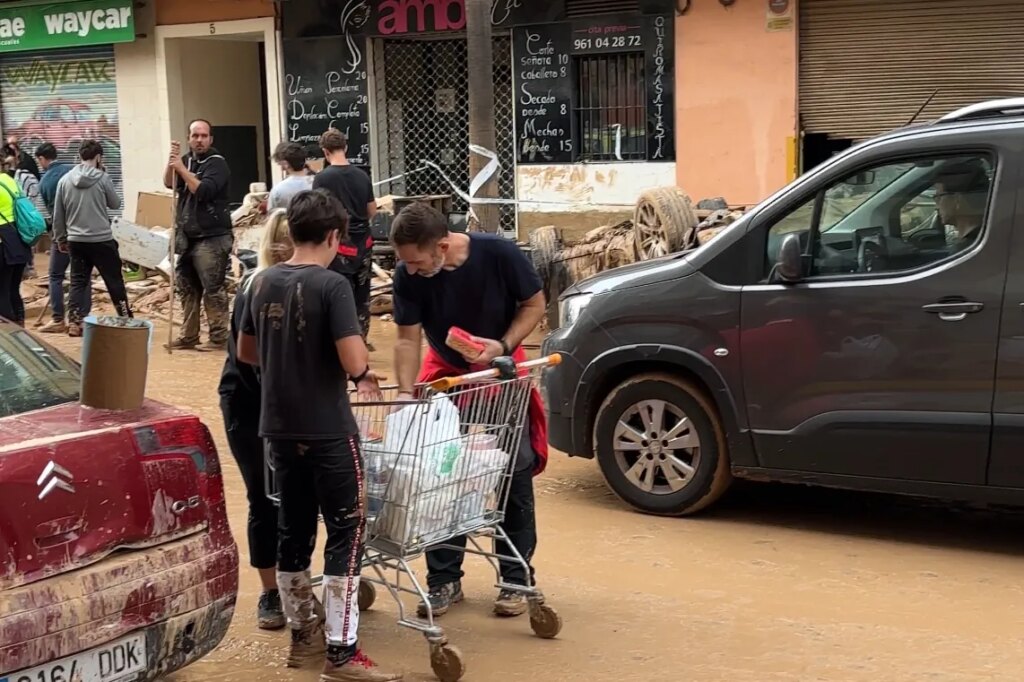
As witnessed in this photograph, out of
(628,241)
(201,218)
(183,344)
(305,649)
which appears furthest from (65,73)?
(305,649)

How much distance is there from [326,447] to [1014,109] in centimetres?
357

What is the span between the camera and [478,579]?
5629 mm

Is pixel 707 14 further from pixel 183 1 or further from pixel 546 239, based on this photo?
pixel 183 1

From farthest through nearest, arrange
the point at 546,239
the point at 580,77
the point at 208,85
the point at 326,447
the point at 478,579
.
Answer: the point at 208,85 < the point at 580,77 < the point at 546,239 < the point at 478,579 < the point at 326,447

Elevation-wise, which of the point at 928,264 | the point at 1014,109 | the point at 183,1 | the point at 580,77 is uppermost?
the point at 183,1

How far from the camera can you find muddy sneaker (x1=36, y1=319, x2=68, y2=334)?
13055 mm

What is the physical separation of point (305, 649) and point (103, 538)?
1.15m

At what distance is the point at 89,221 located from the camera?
12.0 meters

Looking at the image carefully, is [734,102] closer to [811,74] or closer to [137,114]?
[811,74]

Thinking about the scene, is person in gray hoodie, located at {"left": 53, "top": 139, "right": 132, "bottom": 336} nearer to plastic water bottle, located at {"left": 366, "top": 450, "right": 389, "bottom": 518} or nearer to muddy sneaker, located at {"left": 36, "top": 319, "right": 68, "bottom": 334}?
muddy sneaker, located at {"left": 36, "top": 319, "right": 68, "bottom": 334}

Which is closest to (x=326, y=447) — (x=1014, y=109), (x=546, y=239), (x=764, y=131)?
(x=1014, y=109)

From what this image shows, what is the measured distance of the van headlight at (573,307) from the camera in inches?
261

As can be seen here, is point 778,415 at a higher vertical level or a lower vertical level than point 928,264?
lower

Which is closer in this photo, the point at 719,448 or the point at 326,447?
the point at 326,447
